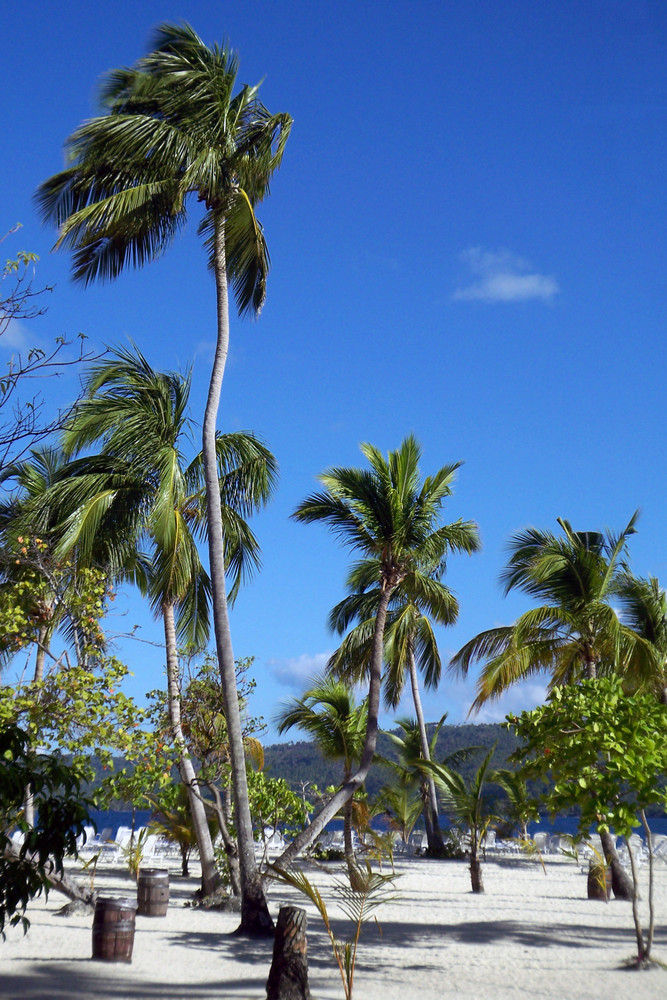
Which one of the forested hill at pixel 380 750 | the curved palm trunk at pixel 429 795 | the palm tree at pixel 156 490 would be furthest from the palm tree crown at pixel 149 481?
the forested hill at pixel 380 750

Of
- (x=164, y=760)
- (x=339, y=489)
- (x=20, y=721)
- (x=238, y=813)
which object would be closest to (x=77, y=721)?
(x=20, y=721)

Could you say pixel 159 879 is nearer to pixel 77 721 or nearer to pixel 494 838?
pixel 77 721

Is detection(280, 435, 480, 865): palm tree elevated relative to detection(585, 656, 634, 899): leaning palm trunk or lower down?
elevated

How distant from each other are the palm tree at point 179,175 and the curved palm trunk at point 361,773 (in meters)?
2.62

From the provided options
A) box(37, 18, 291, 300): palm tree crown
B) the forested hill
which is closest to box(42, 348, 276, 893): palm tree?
box(37, 18, 291, 300): palm tree crown

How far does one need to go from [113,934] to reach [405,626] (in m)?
9.35

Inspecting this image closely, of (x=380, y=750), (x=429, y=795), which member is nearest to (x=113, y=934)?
(x=429, y=795)

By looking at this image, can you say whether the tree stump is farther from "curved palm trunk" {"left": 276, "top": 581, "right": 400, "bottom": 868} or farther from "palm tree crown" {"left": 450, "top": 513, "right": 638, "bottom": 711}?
"palm tree crown" {"left": 450, "top": 513, "right": 638, "bottom": 711}

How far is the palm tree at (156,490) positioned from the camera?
43.7 feet

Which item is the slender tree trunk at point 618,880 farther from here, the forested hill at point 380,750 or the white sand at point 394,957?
the forested hill at point 380,750

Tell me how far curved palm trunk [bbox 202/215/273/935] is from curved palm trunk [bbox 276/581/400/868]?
0.51 m

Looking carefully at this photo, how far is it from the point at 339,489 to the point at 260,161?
18.6 feet

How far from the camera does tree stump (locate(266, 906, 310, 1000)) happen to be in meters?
6.73

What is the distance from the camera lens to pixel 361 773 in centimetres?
1259
